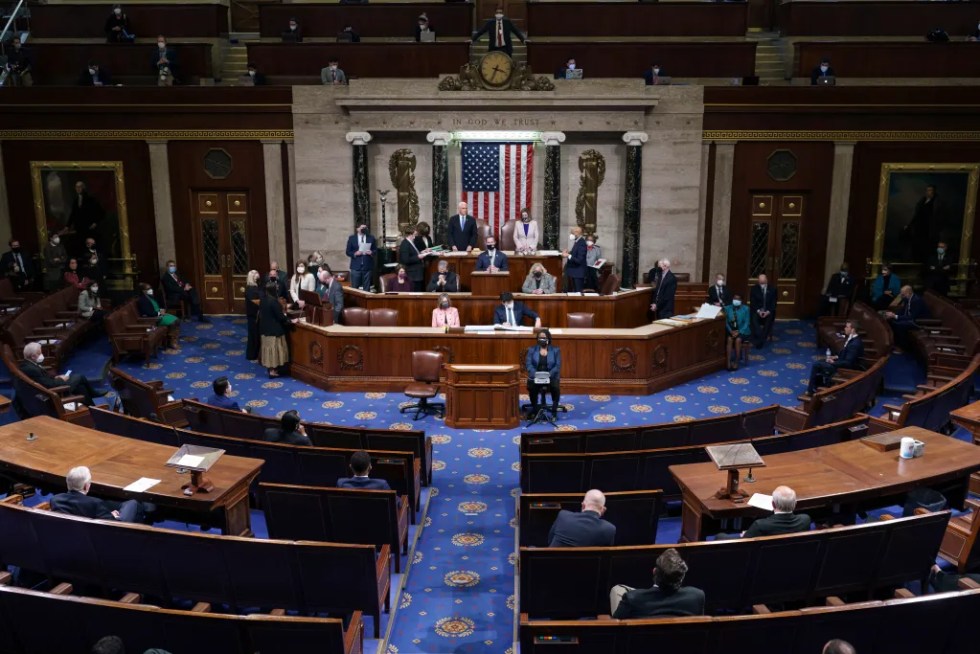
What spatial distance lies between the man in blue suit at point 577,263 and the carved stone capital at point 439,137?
3.76 metres

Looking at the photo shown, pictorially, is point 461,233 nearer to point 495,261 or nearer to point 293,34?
point 495,261

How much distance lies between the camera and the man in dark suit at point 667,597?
17.2 ft

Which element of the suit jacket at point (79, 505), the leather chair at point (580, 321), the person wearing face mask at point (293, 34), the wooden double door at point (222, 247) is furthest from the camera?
the person wearing face mask at point (293, 34)

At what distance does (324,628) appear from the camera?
5.19 meters

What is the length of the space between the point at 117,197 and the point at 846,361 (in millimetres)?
13674

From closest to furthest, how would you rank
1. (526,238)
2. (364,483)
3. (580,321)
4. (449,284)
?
(364,483)
(580,321)
(449,284)
(526,238)

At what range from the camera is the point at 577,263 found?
15109 mm

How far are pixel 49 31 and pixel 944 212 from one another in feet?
60.5

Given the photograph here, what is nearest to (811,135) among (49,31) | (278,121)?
(278,121)

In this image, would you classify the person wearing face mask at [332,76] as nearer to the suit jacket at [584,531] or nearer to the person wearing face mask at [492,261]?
the person wearing face mask at [492,261]

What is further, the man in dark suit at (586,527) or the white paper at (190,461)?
the white paper at (190,461)

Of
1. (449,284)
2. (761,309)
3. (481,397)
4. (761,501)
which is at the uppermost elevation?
(449,284)

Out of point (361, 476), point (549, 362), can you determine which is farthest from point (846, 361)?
point (361, 476)

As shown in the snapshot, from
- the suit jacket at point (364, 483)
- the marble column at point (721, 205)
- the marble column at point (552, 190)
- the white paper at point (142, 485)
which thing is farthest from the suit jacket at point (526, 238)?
the white paper at point (142, 485)
